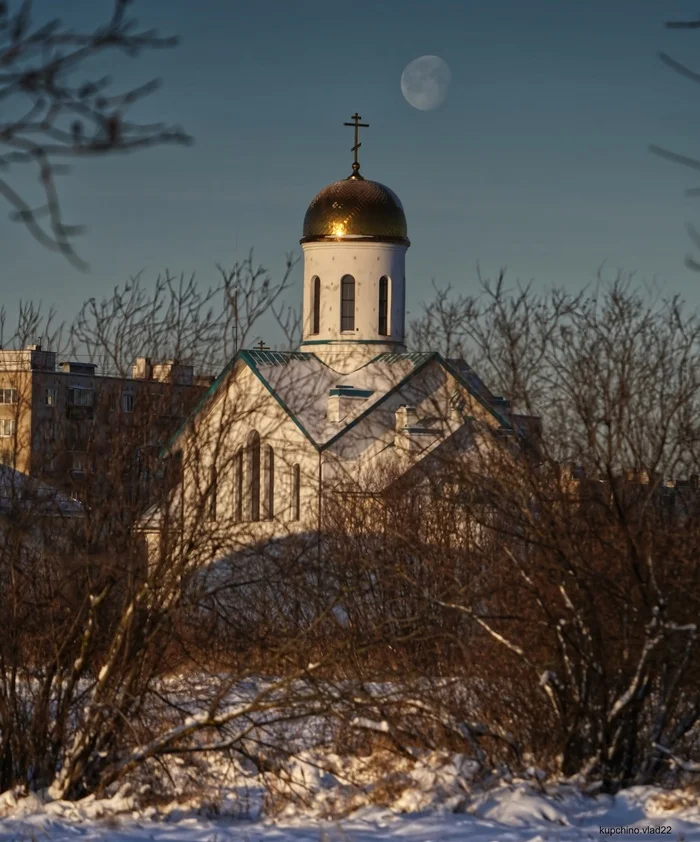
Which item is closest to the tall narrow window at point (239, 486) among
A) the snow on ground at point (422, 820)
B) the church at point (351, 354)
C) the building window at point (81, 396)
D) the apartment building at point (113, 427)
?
the apartment building at point (113, 427)

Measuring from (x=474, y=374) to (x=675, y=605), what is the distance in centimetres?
272

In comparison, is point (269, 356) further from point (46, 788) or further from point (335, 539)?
point (46, 788)

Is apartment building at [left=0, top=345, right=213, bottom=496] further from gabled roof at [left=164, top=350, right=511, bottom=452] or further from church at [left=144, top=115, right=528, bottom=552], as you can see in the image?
gabled roof at [left=164, top=350, right=511, bottom=452]

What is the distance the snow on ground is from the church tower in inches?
1103

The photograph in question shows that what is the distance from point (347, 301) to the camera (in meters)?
38.5

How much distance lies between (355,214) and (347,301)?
7.27 feet

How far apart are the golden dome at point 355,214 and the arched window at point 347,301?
111 cm

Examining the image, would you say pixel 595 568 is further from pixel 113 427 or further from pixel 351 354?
pixel 351 354

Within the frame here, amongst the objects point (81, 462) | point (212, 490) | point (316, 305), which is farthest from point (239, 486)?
point (316, 305)

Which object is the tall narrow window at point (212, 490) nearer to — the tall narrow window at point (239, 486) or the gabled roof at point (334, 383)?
the tall narrow window at point (239, 486)

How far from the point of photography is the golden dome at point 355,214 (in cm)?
3834

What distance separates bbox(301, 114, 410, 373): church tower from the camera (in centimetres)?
3812

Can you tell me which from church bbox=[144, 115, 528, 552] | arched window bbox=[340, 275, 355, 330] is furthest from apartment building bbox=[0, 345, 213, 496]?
arched window bbox=[340, 275, 355, 330]

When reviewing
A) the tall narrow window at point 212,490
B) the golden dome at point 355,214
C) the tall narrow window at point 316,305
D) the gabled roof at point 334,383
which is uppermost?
the golden dome at point 355,214
